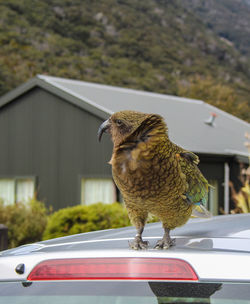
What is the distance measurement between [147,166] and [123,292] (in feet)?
1.69

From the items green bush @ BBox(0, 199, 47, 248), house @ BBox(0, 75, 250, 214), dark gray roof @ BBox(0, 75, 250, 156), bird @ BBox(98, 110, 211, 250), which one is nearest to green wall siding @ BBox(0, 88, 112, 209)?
house @ BBox(0, 75, 250, 214)

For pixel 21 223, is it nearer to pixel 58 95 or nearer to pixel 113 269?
pixel 58 95

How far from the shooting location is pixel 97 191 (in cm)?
1614

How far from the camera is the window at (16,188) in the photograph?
57.8ft

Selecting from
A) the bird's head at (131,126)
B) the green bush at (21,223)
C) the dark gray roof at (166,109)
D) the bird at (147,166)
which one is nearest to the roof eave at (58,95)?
the dark gray roof at (166,109)

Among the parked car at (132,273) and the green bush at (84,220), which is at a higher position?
the parked car at (132,273)

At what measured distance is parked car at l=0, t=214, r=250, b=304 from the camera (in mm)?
1794

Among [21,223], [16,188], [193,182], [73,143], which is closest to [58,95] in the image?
[73,143]

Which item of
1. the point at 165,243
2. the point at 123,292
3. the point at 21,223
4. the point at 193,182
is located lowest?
the point at 21,223

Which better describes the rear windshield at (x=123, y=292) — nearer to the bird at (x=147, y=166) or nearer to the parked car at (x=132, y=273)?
the parked car at (x=132, y=273)

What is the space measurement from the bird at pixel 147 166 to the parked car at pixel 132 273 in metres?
0.16

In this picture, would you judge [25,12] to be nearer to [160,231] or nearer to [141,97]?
[141,97]

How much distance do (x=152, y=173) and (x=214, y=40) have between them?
62407 millimetres

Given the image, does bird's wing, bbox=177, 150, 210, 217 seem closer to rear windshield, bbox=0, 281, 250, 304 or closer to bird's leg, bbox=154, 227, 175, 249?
bird's leg, bbox=154, 227, 175, 249
